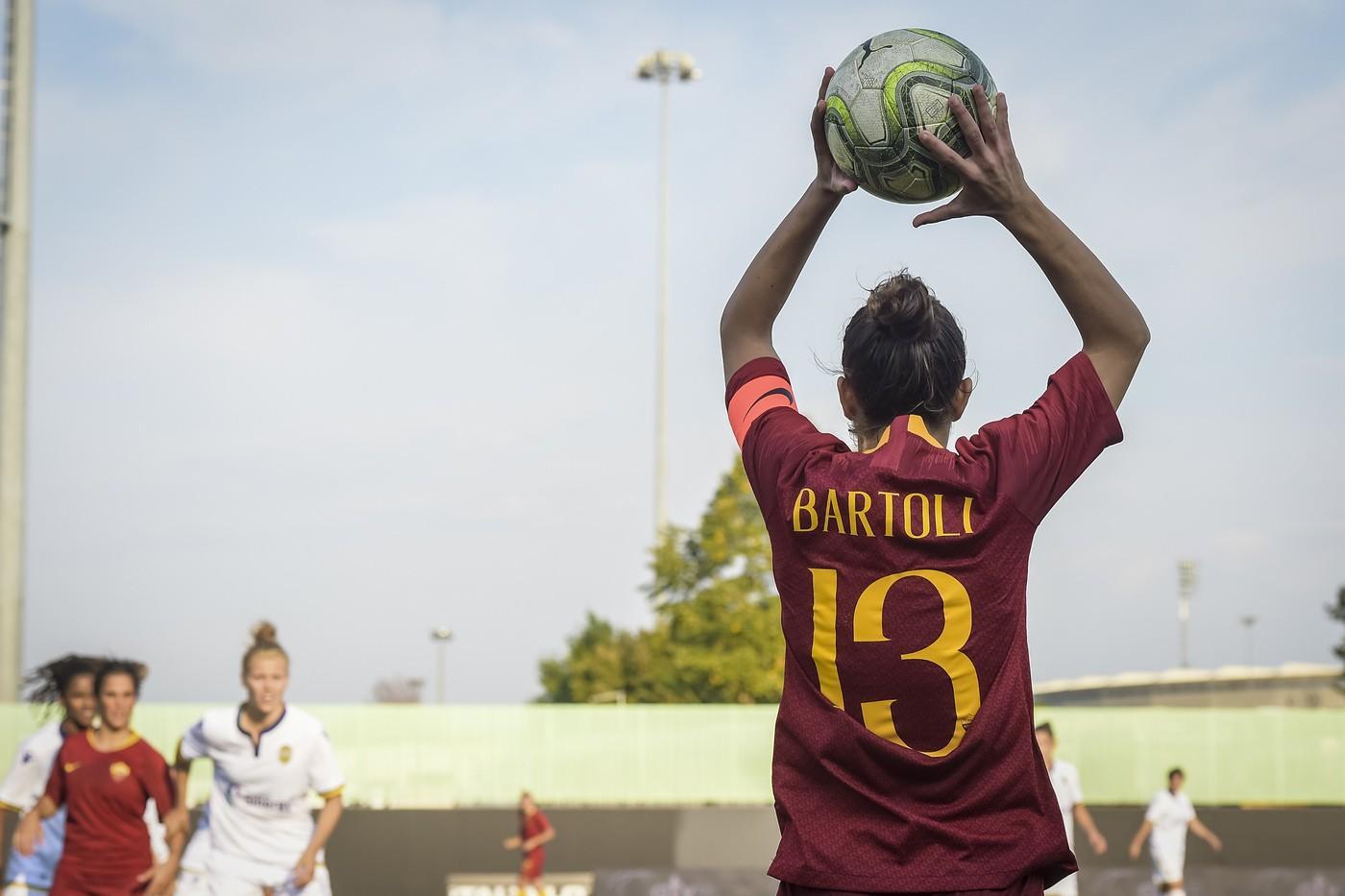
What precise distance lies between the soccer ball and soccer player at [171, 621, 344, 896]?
615 cm

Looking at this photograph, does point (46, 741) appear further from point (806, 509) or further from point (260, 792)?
point (806, 509)

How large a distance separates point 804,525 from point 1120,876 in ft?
48.5

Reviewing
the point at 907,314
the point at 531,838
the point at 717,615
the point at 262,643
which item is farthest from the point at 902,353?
the point at 717,615

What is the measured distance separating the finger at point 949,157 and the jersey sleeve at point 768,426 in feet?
1.56

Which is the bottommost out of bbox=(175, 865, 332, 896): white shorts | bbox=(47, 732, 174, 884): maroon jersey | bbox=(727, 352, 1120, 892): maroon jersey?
bbox=(175, 865, 332, 896): white shorts

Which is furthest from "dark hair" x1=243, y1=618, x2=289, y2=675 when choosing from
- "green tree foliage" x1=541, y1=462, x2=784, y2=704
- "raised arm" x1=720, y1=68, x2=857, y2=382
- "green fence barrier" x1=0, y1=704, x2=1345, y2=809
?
"green tree foliage" x1=541, y1=462, x2=784, y2=704

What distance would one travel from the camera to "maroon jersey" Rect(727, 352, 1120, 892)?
251 centimetres

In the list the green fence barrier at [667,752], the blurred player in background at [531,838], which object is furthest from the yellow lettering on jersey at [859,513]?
the green fence barrier at [667,752]

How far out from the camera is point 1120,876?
1611 cm

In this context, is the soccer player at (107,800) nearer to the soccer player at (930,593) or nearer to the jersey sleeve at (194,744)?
the jersey sleeve at (194,744)

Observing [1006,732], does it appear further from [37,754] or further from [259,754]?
[37,754]

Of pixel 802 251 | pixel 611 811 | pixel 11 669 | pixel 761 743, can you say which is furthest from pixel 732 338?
pixel 761 743

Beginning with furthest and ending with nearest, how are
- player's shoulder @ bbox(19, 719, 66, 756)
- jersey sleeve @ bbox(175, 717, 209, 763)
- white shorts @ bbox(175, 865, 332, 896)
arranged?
player's shoulder @ bbox(19, 719, 66, 756)
jersey sleeve @ bbox(175, 717, 209, 763)
white shorts @ bbox(175, 865, 332, 896)

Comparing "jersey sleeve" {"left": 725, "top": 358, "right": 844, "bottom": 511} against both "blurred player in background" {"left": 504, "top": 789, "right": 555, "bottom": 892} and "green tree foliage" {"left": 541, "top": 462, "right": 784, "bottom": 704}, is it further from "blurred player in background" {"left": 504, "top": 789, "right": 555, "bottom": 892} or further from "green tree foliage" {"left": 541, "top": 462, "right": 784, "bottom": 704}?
"green tree foliage" {"left": 541, "top": 462, "right": 784, "bottom": 704}
